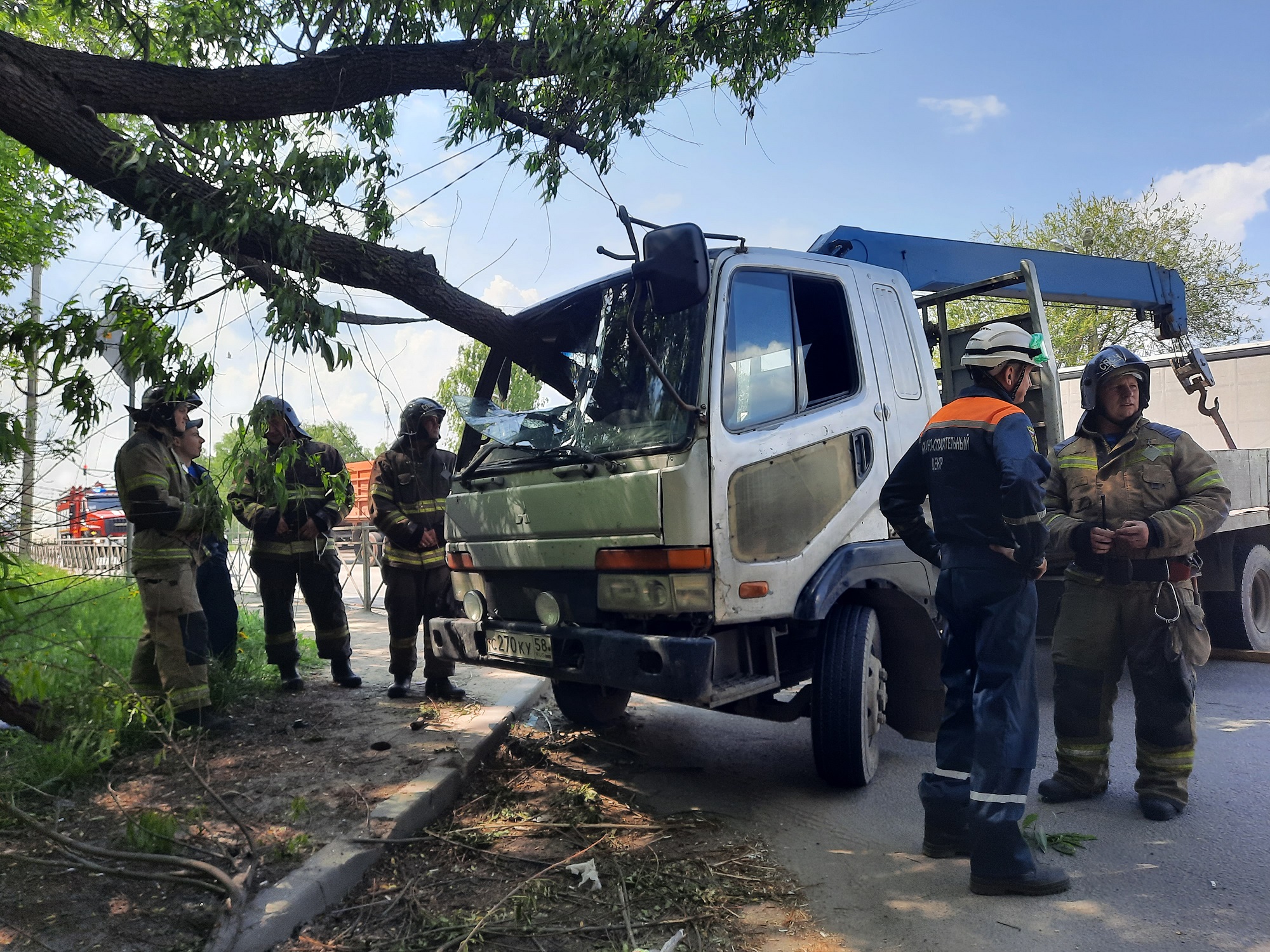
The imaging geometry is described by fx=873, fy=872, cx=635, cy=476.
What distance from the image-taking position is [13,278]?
1060cm

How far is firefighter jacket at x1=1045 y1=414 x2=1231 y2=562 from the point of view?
12.1 feet

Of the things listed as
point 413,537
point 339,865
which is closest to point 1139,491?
point 339,865

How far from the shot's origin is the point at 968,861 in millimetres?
3264

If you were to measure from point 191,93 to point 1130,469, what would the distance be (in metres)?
4.70

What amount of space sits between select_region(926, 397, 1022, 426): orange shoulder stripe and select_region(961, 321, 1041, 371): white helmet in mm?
145

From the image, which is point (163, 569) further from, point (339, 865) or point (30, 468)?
point (339, 865)

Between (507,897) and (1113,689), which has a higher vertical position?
(1113,689)

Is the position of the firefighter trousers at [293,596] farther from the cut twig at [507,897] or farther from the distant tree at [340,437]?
the cut twig at [507,897]

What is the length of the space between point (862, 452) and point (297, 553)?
12.3 ft

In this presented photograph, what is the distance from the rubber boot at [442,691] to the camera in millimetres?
5680

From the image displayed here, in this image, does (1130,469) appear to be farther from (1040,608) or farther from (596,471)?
(596,471)

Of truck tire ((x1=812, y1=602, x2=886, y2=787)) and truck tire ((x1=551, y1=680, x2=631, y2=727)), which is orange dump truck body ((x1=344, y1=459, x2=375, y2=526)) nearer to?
truck tire ((x1=551, y1=680, x2=631, y2=727))

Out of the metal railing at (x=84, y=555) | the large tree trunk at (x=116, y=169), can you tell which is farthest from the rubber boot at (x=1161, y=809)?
the metal railing at (x=84, y=555)

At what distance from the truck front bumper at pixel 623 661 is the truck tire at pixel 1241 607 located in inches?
206
